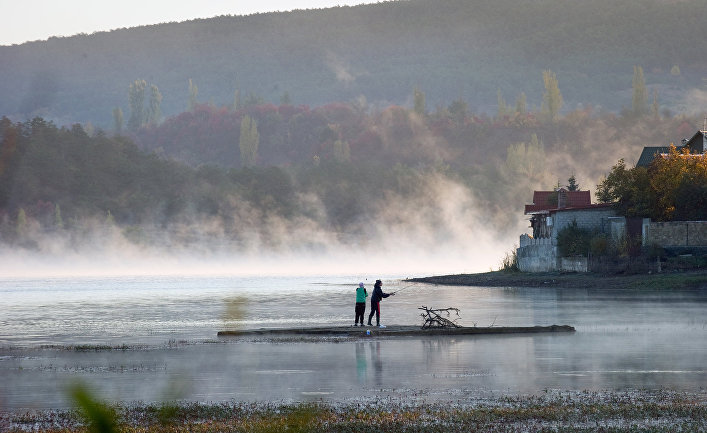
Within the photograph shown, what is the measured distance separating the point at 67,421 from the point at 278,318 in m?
38.5

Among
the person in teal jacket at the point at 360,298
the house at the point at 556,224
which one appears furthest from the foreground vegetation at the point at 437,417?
the house at the point at 556,224

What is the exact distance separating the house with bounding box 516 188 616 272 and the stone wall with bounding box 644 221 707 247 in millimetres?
7913

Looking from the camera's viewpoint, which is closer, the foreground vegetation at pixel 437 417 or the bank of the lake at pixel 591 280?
the foreground vegetation at pixel 437 417

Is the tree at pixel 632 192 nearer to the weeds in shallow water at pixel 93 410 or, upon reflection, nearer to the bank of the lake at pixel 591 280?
the bank of the lake at pixel 591 280

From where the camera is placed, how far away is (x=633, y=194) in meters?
94.9

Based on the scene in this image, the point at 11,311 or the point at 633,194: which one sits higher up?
the point at 633,194

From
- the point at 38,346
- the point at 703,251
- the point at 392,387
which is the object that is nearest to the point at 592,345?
the point at 392,387

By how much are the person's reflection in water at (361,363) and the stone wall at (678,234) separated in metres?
54.9

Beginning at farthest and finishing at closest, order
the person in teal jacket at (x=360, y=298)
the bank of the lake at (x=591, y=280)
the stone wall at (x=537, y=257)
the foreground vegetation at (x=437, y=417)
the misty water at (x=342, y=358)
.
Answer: the stone wall at (x=537, y=257) → the bank of the lake at (x=591, y=280) → the person in teal jacket at (x=360, y=298) → the misty water at (x=342, y=358) → the foreground vegetation at (x=437, y=417)

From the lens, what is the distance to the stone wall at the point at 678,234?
87125 mm

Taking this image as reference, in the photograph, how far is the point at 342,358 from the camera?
34000 millimetres

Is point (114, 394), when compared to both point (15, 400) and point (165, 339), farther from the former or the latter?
point (165, 339)

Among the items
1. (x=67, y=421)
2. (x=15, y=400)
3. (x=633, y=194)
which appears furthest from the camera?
(x=633, y=194)

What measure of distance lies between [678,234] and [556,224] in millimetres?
Result: 15548
